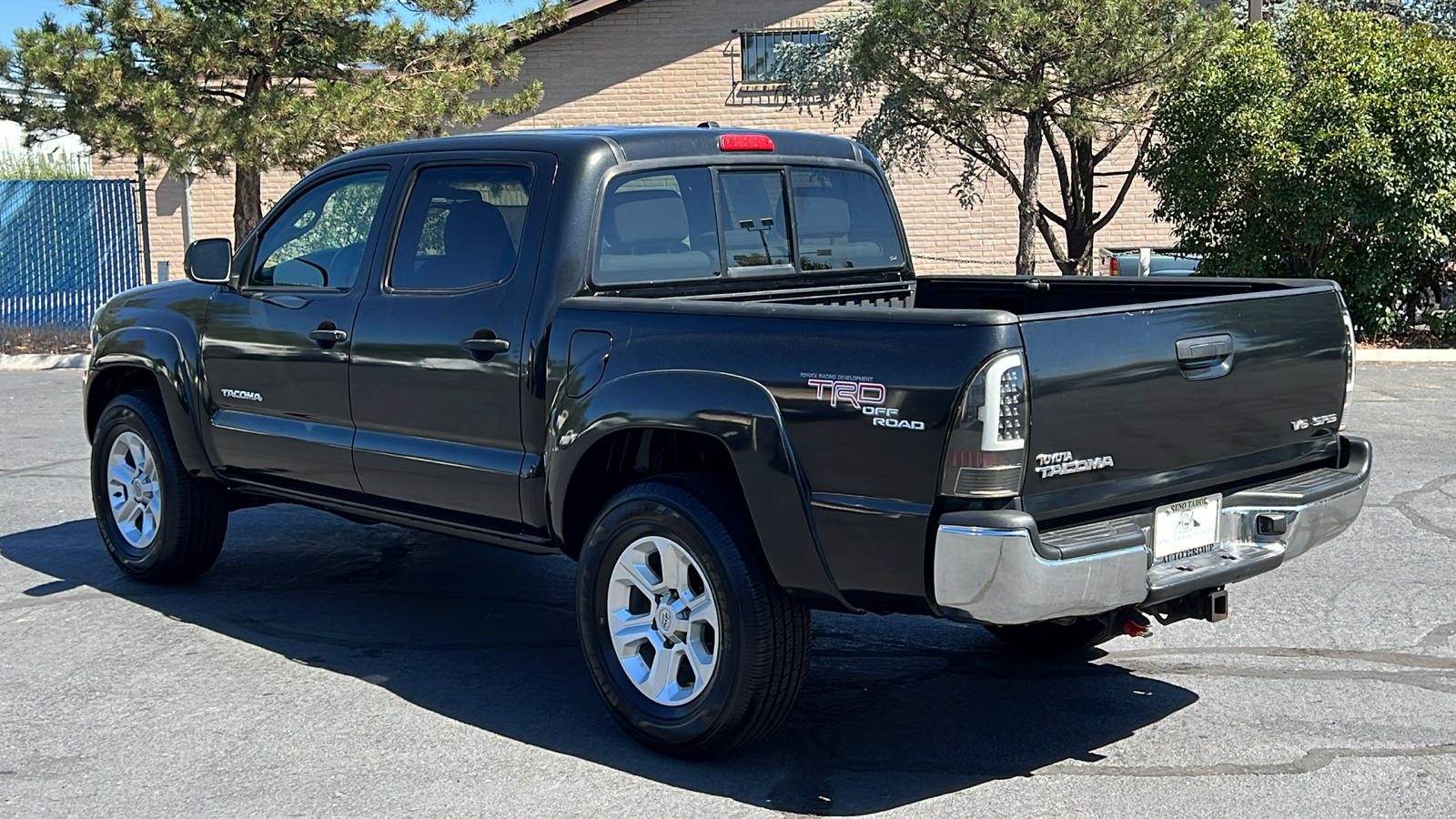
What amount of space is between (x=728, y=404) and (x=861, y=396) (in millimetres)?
483

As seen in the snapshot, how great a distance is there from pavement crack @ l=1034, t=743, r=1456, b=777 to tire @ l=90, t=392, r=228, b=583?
4024 millimetres

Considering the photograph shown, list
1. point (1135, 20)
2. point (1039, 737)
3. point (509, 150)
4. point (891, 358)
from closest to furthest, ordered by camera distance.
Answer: point (891, 358) < point (1039, 737) < point (509, 150) < point (1135, 20)

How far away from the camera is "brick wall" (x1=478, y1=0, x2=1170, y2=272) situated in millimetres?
23234

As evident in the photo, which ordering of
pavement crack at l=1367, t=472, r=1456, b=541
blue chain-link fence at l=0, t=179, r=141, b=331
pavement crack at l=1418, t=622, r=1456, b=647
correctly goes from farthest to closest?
blue chain-link fence at l=0, t=179, r=141, b=331
pavement crack at l=1367, t=472, r=1456, b=541
pavement crack at l=1418, t=622, r=1456, b=647

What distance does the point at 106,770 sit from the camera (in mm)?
4641

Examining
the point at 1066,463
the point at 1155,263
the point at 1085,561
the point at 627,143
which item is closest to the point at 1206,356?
the point at 1066,463

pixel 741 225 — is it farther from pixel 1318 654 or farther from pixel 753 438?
pixel 1318 654

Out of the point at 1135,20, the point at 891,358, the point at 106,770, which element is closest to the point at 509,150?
the point at 891,358

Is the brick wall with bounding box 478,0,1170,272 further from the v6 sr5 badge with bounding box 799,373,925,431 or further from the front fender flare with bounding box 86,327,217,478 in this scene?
the v6 sr5 badge with bounding box 799,373,925,431

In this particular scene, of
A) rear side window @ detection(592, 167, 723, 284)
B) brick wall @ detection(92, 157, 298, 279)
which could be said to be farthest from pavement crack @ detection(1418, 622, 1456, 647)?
brick wall @ detection(92, 157, 298, 279)

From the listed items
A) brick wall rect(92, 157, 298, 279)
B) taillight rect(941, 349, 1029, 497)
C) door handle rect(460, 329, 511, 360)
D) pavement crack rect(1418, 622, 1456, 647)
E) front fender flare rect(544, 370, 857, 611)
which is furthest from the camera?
brick wall rect(92, 157, 298, 279)

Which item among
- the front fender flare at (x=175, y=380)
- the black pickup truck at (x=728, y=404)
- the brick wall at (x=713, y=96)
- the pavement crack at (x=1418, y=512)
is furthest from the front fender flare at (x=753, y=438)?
the brick wall at (x=713, y=96)

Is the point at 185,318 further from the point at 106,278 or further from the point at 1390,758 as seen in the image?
the point at 106,278

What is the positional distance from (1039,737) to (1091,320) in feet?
4.98
